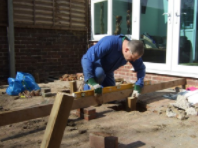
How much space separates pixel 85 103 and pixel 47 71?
441cm

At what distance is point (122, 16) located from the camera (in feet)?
21.0

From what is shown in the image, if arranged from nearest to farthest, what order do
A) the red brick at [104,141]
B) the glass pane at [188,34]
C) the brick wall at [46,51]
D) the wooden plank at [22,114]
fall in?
1. the red brick at [104,141]
2. the wooden plank at [22,114]
3. the glass pane at [188,34]
4. the brick wall at [46,51]

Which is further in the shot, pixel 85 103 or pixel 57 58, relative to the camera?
pixel 57 58

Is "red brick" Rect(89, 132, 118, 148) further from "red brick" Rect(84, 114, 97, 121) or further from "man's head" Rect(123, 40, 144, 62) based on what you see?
"man's head" Rect(123, 40, 144, 62)

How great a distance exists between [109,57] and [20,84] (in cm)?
230

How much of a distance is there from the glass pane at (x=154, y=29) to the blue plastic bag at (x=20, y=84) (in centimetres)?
286

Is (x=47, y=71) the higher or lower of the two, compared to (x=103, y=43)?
lower

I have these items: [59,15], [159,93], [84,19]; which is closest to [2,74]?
[59,15]

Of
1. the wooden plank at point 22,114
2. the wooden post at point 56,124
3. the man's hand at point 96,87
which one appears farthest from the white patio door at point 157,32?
the wooden post at point 56,124

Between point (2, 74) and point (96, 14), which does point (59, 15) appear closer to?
point (96, 14)

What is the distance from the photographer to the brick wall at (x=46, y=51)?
6.54m

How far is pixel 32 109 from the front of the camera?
2516 mm

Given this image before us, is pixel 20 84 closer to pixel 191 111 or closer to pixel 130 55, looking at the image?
pixel 130 55

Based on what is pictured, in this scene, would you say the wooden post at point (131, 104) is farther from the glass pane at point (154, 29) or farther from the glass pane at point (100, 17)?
the glass pane at point (100, 17)
